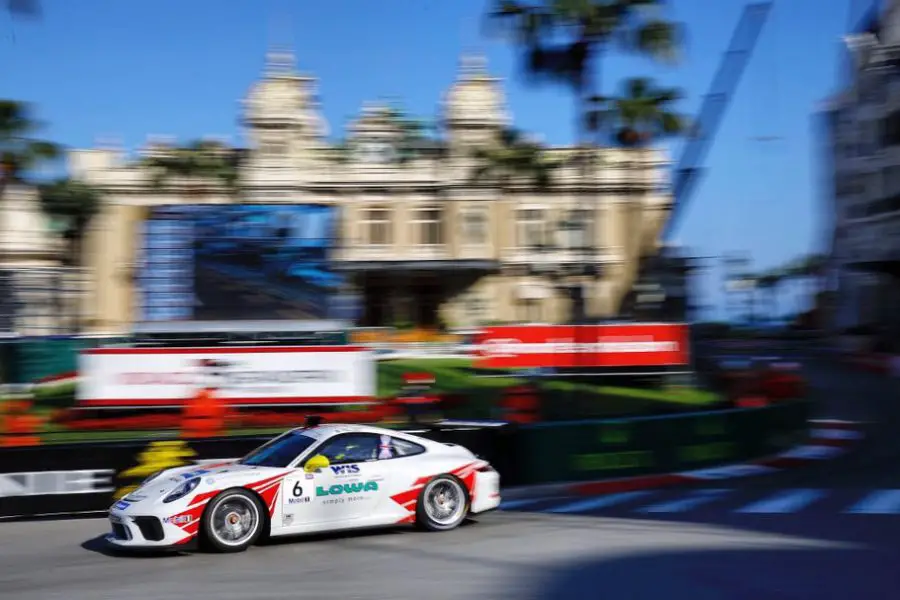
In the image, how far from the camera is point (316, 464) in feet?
33.8

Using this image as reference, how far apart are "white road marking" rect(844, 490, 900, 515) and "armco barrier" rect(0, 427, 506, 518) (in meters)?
6.71

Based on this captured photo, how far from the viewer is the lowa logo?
33.8 ft

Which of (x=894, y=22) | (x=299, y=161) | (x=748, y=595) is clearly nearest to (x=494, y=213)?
(x=299, y=161)

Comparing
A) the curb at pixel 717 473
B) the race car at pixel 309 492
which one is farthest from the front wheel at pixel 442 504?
the curb at pixel 717 473

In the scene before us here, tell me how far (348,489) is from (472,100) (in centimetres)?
4017

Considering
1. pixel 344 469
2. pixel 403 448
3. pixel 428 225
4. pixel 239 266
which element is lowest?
pixel 344 469

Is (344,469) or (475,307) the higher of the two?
(475,307)

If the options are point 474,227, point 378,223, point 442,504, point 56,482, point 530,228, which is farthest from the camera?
point 530,228

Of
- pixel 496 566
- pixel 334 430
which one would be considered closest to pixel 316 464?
pixel 334 430

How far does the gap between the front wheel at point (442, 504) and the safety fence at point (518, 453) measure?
242 cm

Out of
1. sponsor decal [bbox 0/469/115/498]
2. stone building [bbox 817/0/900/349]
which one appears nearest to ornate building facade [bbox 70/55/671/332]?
stone building [bbox 817/0/900/349]

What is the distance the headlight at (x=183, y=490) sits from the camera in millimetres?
9703

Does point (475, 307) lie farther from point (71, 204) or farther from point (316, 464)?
point (316, 464)

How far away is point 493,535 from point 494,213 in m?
37.3
